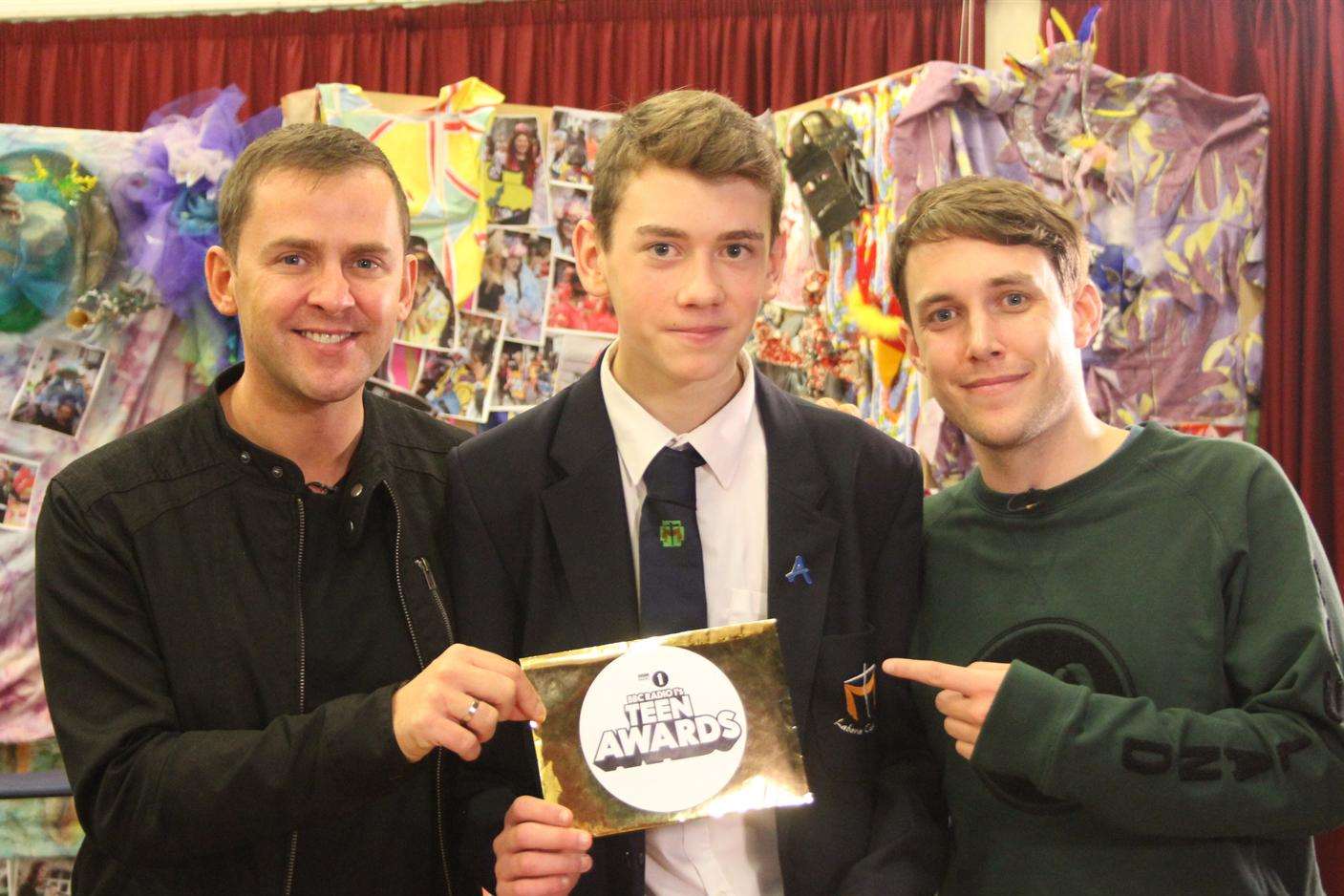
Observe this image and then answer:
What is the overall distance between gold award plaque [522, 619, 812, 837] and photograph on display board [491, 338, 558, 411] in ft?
7.11

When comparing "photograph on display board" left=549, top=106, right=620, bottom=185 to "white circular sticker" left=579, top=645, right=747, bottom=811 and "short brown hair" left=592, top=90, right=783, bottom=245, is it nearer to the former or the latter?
"short brown hair" left=592, top=90, right=783, bottom=245

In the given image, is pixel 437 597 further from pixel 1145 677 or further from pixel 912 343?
pixel 1145 677

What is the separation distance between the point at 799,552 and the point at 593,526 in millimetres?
292

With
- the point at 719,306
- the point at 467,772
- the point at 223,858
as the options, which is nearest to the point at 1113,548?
the point at 719,306

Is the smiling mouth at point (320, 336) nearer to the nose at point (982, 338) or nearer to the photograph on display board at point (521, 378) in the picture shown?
the nose at point (982, 338)

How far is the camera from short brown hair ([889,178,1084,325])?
1.72 m

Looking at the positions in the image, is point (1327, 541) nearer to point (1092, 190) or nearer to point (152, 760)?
point (1092, 190)

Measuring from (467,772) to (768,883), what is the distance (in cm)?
46

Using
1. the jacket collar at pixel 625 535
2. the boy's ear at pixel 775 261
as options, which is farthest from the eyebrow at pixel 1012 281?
the jacket collar at pixel 625 535

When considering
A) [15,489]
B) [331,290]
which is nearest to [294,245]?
[331,290]

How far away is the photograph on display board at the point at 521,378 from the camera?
141 inches

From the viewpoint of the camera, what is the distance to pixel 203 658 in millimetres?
1659

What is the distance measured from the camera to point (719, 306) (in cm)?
164

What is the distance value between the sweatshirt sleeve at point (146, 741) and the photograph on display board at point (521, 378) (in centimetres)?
194
